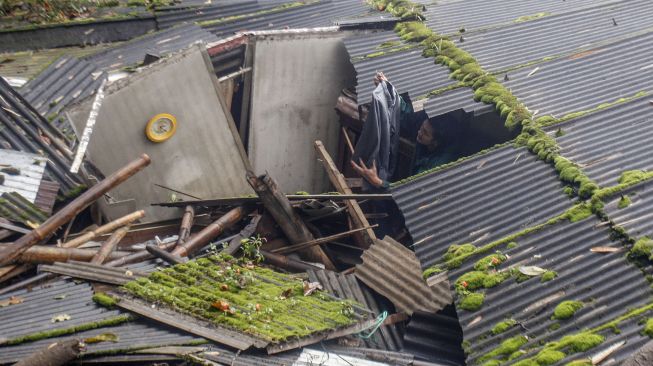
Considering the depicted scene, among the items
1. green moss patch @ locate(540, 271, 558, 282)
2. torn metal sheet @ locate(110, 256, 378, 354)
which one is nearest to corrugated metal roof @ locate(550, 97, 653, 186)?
green moss patch @ locate(540, 271, 558, 282)

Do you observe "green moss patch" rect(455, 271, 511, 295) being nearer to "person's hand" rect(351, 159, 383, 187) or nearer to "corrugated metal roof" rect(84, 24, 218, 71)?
"person's hand" rect(351, 159, 383, 187)

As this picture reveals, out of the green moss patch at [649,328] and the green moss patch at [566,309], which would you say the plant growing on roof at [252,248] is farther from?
the green moss patch at [649,328]

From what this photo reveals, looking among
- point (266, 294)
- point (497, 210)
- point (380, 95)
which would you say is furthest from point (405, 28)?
point (266, 294)

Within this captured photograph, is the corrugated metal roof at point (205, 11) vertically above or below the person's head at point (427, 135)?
above

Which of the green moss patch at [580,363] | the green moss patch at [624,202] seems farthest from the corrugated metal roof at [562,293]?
the green moss patch at [624,202]

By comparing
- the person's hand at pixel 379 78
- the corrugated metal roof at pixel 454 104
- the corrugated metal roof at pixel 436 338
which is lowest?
the corrugated metal roof at pixel 436 338
